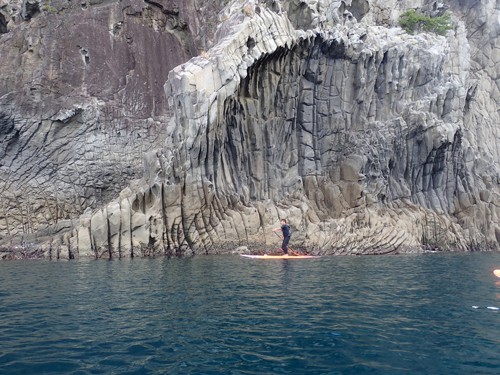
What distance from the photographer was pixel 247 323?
1286 cm

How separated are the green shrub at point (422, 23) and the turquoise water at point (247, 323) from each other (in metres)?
33.0

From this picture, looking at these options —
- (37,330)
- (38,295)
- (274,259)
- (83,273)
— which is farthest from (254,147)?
(37,330)

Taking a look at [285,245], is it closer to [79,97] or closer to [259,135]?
[259,135]

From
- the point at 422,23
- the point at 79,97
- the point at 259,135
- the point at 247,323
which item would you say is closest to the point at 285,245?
the point at 259,135

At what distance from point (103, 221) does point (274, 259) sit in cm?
1043

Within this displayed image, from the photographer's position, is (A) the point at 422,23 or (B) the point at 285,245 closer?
(B) the point at 285,245

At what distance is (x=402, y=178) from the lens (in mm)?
44656

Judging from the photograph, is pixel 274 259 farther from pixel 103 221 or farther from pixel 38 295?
pixel 38 295

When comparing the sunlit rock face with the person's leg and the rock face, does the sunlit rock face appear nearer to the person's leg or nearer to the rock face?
the rock face

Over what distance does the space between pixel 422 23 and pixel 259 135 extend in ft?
68.8

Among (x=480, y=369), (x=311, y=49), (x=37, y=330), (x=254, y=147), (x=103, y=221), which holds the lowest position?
(x=480, y=369)

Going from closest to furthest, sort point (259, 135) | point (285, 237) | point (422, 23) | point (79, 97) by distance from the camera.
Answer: point (285, 237), point (259, 135), point (79, 97), point (422, 23)

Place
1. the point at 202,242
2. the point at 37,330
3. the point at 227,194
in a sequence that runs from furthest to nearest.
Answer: the point at 227,194, the point at 202,242, the point at 37,330

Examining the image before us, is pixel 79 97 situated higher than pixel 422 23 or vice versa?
pixel 422 23
